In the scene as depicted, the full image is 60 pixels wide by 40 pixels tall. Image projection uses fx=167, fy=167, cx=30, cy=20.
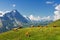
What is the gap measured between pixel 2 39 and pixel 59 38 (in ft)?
96.5

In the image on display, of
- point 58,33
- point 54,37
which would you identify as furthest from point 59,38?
point 58,33

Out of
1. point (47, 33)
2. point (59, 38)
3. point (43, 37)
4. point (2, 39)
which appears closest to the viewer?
point (59, 38)

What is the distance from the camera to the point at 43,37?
72.0 metres

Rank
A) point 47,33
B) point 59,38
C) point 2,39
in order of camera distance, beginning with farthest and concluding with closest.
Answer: point 2,39 < point 47,33 < point 59,38

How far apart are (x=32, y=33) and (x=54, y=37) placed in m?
14.4

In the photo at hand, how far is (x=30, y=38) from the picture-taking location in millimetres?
73125

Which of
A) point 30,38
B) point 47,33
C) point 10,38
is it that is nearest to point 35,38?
point 30,38

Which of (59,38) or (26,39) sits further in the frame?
(26,39)

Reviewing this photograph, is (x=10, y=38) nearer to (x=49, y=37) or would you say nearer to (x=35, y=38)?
(x=35, y=38)

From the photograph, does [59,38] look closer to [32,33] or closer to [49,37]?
[49,37]

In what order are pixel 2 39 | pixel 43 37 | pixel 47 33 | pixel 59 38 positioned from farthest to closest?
pixel 2 39 → pixel 47 33 → pixel 43 37 → pixel 59 38

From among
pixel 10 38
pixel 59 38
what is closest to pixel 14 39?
pixel 10 38

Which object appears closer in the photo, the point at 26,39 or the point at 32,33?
the point at 26,39

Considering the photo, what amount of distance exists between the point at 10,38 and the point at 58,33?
931 inches
